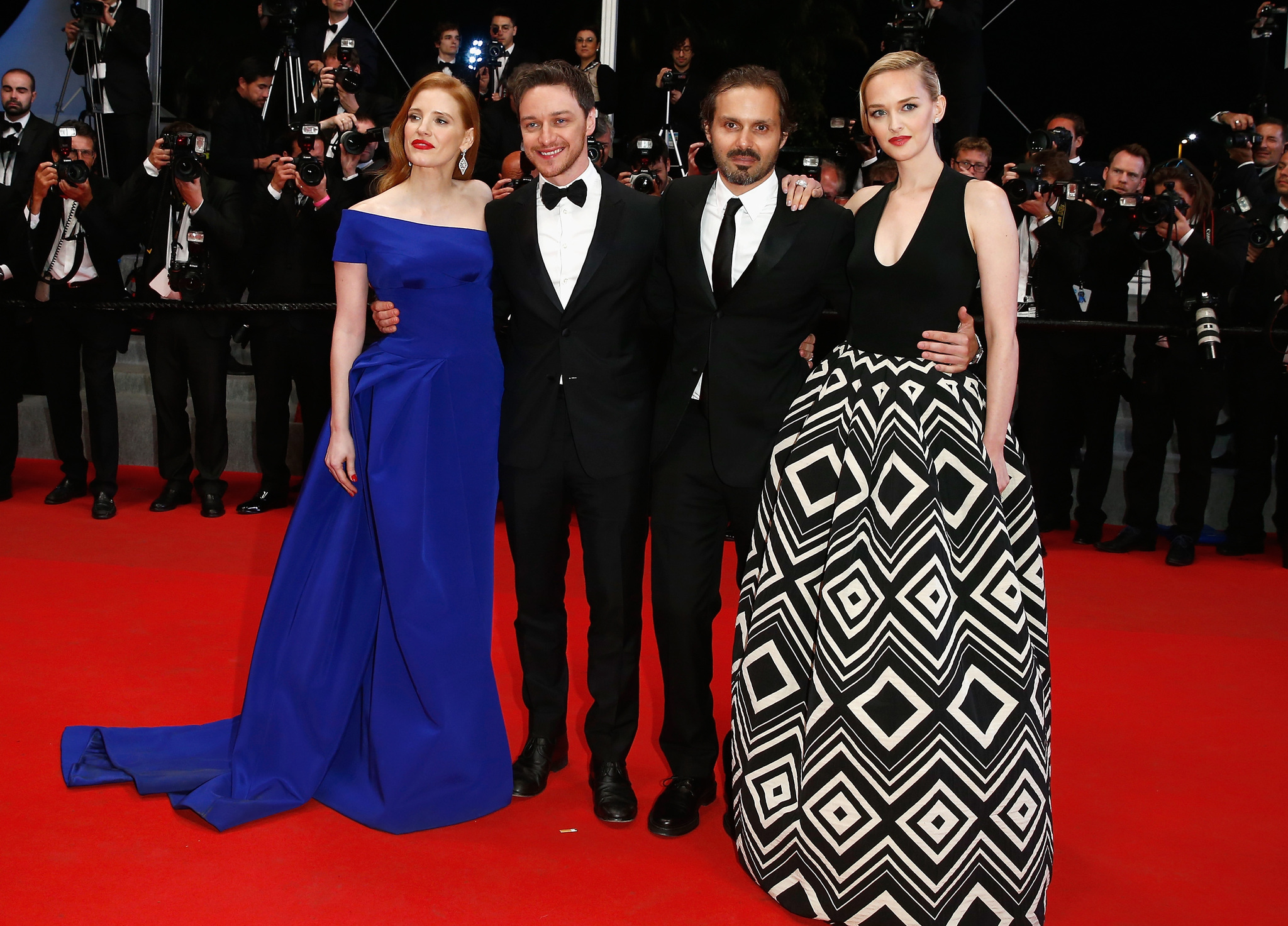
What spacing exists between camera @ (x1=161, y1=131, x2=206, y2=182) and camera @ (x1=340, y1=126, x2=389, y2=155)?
0.72 meters

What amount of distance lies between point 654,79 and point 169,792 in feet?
19.9

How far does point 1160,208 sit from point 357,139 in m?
3.72

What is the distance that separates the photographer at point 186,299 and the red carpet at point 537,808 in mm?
1364

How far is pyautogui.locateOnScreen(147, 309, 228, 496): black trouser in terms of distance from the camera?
596 cm

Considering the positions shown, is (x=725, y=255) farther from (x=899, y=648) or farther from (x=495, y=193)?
(x=495, y=193)

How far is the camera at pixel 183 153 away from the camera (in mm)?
5703

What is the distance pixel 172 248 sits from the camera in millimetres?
5980

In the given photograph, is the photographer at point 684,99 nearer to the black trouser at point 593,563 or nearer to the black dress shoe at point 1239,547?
the black dress shoe at point 1239,547

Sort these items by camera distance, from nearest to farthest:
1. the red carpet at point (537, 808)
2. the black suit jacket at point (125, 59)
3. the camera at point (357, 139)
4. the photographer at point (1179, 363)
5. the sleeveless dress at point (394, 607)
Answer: the red carpet at point (537, 808), the sleeveless dress at point (394, 607), the photographer at point (1179, 363), the camera at point (357, 139), the black suit jacket at point (125, 59)

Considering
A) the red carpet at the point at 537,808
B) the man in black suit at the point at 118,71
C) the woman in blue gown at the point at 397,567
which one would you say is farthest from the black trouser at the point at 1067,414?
the man in black suit at the point at 118,71

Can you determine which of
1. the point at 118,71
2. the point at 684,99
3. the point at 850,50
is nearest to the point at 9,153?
the point at 118,71

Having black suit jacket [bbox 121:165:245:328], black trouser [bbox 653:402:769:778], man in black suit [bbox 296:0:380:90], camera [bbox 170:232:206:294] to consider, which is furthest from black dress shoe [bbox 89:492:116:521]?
black trouser [bbox 653:402:769:778]

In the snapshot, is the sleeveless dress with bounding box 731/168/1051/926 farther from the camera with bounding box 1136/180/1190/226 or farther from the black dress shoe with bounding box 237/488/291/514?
the black dress shoe with bounding box 237/488/291/514

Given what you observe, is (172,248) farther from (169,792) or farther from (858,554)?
(858,554)
